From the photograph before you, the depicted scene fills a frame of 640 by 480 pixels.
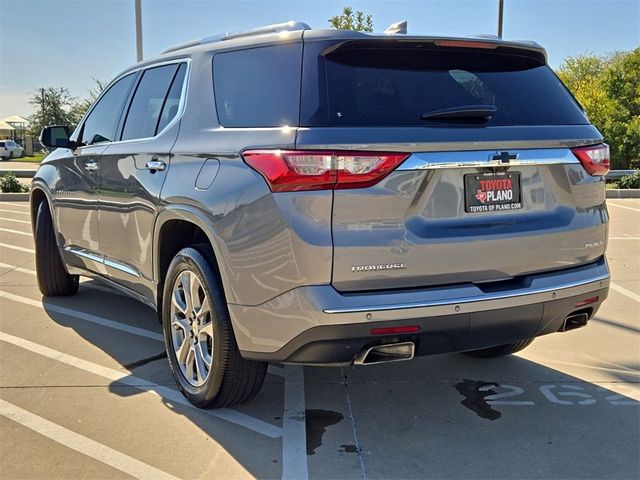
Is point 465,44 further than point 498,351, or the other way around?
point 498,351

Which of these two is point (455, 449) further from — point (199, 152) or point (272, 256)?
point (199, 152)

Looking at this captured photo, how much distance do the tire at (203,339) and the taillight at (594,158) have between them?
1.88m

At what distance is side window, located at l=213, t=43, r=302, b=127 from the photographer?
2801 mm

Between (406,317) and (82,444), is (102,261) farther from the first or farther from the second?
(406,317)

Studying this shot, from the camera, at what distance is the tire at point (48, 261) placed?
5598 millimetres

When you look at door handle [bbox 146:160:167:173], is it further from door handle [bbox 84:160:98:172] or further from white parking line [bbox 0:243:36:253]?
white parking line [bbox 0:243:36:253]

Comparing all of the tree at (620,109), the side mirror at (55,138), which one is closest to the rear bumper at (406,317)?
the side mirror at (55,138)

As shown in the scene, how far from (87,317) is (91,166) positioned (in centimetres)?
139

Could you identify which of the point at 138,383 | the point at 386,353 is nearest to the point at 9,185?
the point at 138,383

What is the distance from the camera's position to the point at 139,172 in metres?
3.85

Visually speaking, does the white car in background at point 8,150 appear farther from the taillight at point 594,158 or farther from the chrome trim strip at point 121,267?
the taillight at point 594,158

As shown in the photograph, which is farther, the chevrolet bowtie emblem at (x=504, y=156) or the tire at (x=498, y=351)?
the tire at (x=498, y=351)

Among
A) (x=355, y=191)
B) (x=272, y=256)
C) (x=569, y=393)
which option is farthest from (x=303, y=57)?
(x=569, y=393)

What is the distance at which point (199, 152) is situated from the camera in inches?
127
